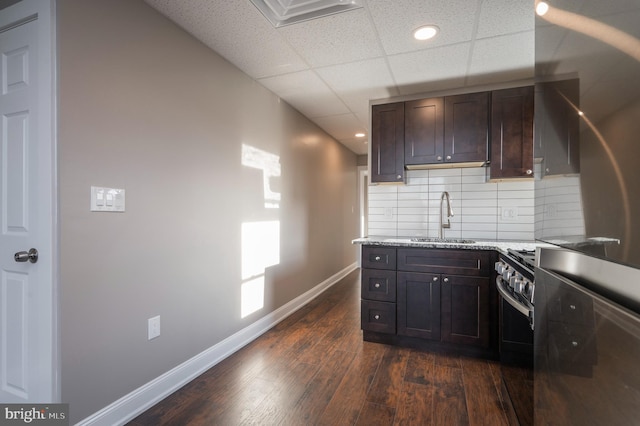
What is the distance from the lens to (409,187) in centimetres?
320

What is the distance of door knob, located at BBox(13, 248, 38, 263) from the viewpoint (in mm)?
1392

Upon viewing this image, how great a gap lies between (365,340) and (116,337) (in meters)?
1.94

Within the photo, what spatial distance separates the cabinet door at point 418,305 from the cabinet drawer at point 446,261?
70 mm

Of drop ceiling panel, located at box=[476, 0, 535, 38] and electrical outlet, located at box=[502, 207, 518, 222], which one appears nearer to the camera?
drop ceiling panel, located at box=[476, 0, 535, 38]

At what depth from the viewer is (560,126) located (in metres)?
0.76

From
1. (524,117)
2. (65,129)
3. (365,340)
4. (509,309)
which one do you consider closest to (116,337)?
(65,129)

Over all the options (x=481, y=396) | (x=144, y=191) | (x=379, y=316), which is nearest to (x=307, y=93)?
(x=144, y=191)

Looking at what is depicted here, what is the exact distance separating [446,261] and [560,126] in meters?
1.86

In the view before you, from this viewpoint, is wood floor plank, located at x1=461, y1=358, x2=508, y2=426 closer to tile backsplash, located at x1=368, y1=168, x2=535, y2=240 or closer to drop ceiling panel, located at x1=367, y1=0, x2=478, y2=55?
tile backsplash, located at x1=368, y1=168, x2=535, y2=240

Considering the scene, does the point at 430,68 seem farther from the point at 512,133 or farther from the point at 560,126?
the point at 560,126

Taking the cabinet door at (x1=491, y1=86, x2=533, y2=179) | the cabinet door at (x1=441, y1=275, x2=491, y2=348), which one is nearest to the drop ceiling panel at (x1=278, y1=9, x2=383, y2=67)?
the cabinet door at (x1=491, y1=86, x2=533, y2=179)

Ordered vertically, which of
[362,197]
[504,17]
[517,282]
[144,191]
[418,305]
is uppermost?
[504,17]

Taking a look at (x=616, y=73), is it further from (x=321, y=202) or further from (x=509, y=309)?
(x=321, y=202)

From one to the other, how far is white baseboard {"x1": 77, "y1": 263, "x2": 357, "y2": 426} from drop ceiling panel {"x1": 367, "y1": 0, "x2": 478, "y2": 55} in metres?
2.61
